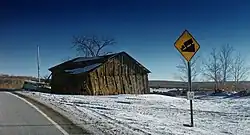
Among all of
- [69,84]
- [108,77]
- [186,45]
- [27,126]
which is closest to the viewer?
[27,126]

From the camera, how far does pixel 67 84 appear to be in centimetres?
4841

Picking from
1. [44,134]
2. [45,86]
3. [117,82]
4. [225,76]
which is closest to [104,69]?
[117,82]

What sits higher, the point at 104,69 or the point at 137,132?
the point at 104,69

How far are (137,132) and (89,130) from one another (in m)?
1.48

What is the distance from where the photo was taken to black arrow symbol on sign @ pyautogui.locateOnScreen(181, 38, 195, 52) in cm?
1302

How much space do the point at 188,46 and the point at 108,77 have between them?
107ft

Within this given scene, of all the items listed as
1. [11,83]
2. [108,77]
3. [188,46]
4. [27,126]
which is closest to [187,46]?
[188,46]

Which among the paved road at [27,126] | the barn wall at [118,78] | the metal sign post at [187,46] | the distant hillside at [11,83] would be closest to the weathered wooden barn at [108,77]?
the barn wall at [118,78]

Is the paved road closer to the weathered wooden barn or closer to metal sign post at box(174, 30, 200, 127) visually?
metal sign post at box(174, 30, 200, 127)

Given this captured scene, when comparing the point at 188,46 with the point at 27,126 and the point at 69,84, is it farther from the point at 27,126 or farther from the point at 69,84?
the point at 69,84

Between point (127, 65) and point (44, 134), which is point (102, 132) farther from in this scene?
point (127, 65)

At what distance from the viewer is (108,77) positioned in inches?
1788

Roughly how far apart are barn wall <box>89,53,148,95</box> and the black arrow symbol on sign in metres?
31.4

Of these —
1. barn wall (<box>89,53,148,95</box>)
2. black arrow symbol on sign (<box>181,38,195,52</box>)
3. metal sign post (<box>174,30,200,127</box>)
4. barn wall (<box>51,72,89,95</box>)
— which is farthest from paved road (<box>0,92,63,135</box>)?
barn wall (<box>89,53,148,95</box>)
